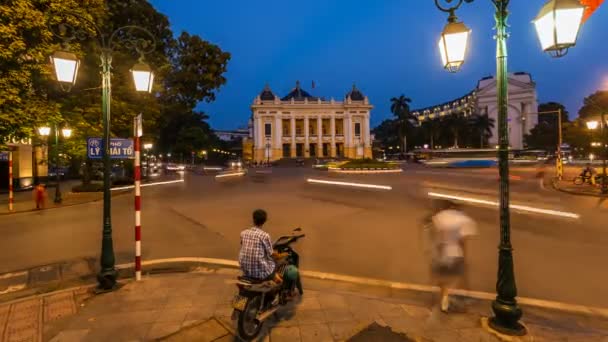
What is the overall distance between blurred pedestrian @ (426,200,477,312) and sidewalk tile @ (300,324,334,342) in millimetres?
1822

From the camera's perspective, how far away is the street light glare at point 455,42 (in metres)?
4.44

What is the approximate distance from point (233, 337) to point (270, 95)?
101503mm

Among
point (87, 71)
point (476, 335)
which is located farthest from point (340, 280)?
point (87, 71)

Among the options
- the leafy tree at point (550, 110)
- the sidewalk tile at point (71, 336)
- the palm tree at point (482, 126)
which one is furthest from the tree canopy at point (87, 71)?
the leafy tree at point (550, 110)

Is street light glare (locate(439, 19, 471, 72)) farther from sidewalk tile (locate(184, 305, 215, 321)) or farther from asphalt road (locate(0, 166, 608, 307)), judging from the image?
sidewalk tile (locate(184, 305, 215, 321))

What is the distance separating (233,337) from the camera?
432 cm

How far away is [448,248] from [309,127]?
100 metres

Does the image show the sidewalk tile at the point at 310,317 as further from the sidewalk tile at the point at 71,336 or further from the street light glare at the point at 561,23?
the street light glare at the point at 561,23

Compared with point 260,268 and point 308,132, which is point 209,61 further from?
point 308,132

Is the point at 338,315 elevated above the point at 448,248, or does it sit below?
below

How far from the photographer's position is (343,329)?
14.8 ft

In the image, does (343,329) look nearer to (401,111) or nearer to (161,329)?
(161,329)

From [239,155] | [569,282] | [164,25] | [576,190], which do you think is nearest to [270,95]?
[239,155]

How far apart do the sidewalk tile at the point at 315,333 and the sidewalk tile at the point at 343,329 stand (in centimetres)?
7
